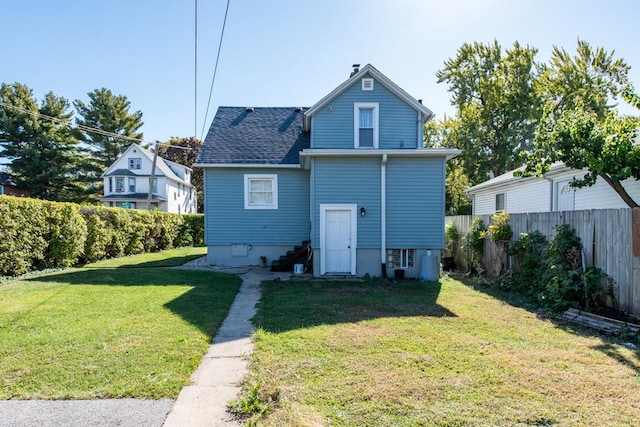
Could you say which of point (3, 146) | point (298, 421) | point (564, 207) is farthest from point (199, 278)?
point (3, 146)

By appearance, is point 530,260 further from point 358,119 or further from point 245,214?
point 245,214

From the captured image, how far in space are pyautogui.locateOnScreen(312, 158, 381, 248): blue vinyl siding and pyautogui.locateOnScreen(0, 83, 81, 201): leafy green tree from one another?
110 ft

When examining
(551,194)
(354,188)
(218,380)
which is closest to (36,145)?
(354,188)

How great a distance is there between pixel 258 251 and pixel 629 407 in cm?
1104

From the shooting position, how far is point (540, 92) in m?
26.0

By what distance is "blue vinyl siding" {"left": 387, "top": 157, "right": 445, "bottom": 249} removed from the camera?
34.1 feet

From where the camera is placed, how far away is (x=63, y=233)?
1140 cm

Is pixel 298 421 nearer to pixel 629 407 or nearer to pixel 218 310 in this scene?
pixel 629 407

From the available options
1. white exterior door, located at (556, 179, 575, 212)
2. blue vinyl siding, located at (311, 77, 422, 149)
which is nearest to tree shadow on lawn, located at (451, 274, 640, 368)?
white exterior door, located at (556, 179, 575, 212)

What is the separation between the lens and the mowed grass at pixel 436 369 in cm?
308

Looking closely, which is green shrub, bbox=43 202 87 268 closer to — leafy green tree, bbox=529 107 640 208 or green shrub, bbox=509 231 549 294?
green shrub, bbox=509 231 549 294

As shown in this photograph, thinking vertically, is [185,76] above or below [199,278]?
Answer: above

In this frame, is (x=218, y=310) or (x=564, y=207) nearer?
(x=218, y=310)

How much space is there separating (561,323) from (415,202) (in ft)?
16.8
